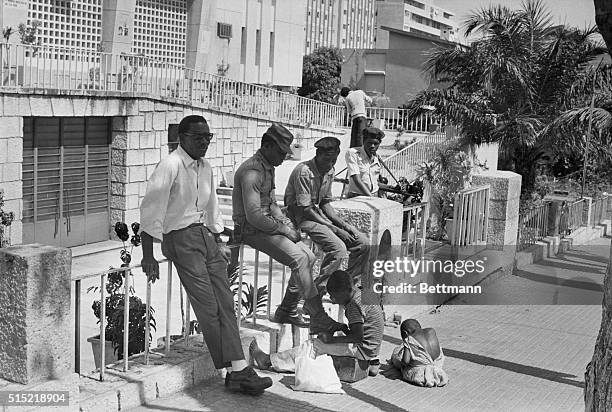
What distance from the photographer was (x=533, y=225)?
587 inches

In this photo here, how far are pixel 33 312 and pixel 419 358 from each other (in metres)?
3.25

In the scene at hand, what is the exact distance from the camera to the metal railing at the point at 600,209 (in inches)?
787

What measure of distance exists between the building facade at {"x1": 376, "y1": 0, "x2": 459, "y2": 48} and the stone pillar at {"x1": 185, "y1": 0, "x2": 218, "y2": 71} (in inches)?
4351

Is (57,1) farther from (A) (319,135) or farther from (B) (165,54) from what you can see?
(A) (319,135)

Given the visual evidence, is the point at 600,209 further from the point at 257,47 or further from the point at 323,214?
the point at 257,47

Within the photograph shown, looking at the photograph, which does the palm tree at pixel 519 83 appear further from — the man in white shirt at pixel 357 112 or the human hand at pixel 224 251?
the human hand at pixel 224 251

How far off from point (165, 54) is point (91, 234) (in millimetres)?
12056

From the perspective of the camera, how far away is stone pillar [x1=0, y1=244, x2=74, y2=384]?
16.5ft

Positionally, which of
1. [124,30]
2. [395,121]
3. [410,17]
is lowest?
[395,121]

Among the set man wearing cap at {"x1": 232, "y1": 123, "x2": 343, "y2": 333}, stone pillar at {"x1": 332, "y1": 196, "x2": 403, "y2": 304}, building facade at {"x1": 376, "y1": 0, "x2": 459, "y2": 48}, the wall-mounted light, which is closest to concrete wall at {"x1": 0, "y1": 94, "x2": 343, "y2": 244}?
the wall-mounted light

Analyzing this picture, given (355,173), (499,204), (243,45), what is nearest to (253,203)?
(355,173)

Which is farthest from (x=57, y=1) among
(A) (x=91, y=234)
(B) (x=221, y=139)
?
(A) (x=91, y=234)

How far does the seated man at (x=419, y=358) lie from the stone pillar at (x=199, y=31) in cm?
2320

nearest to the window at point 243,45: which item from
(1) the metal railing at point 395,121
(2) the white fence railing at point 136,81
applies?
(1) the metal railing at point 395,121
